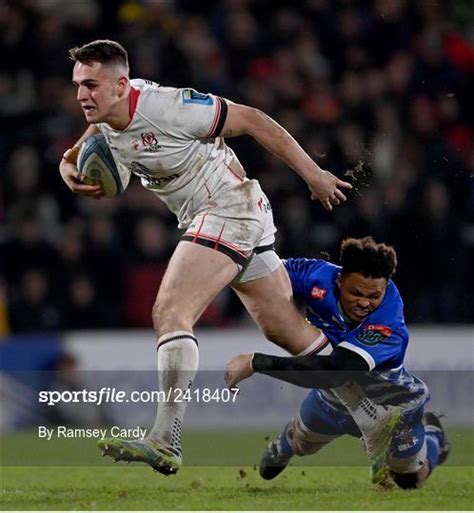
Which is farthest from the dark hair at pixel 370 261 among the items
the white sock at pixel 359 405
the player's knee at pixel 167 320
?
the player's knee at pixel 167 320

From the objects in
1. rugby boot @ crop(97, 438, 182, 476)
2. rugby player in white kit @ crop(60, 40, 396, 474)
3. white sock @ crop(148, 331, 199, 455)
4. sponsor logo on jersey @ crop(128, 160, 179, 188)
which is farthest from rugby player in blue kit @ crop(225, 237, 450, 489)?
sponsor logo on jersey @ crop(128, 160, 179, 188)

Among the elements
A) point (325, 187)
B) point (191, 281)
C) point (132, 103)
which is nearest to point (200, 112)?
point (132, 103)

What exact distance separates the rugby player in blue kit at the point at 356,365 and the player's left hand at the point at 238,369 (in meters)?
0.11

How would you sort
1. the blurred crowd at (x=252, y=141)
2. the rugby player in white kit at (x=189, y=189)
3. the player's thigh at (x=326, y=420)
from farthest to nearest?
the blurred crowd at (x=252, y=141) < the player's thigh at (x=326, y=420) < the rugby player in white kit at (x=189, y=189)

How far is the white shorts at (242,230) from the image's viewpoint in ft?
22.0

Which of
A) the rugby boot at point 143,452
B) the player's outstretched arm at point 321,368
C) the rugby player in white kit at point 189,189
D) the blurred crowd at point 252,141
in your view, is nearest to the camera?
the rugby boot at point 143,452

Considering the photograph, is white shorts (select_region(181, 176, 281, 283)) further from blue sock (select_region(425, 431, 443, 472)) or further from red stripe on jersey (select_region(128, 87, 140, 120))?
blue sock (select_region(425, 431, 443, 472))

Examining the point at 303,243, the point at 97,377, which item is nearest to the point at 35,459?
the point at 97,377

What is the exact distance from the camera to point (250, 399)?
1102 centimetres

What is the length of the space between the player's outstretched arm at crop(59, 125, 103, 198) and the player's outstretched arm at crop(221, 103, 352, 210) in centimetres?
76

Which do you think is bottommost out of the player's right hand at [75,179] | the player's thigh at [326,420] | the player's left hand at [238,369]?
the player's thigh at [326,420]

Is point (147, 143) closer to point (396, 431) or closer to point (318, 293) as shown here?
point (318, 293)

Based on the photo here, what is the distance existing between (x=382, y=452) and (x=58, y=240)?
235 inches

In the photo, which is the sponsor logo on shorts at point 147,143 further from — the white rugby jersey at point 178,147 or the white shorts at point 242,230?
the white shorts at point 242,230
